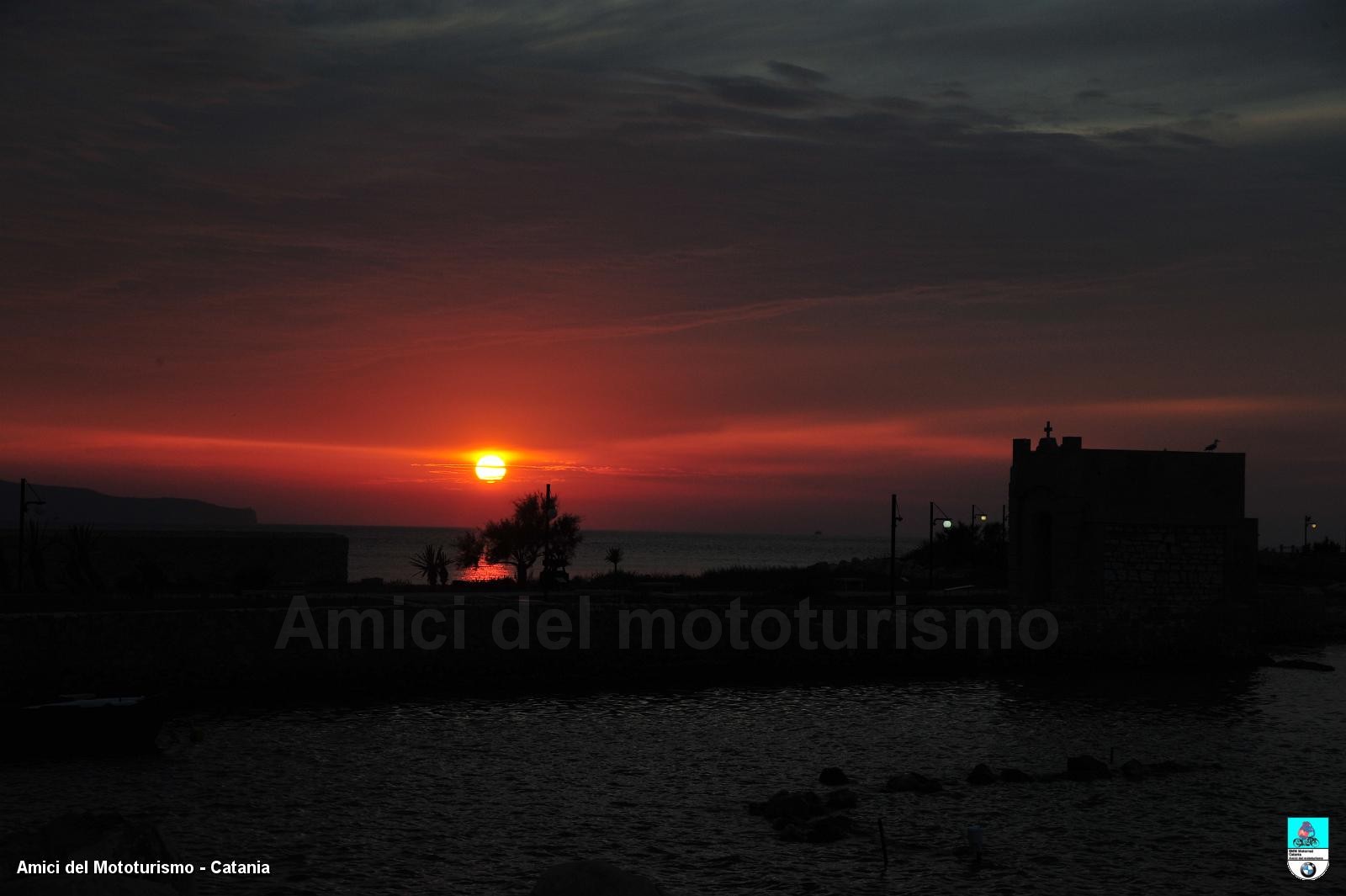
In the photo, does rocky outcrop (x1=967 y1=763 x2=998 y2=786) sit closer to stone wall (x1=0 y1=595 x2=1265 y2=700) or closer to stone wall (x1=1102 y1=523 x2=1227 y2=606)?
stone wall (x1=0 y1=595 x2=1265 y2=700)

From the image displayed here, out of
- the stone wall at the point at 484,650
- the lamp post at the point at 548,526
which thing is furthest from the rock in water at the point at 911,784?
the lamp post at the point at 548,526

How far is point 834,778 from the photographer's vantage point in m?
22.2

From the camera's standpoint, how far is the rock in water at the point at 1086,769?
22953mm

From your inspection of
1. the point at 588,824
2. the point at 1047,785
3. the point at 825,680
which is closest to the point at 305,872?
the point at 588,824

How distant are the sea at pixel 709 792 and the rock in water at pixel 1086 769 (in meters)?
0.51

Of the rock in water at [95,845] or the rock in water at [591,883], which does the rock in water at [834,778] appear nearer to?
the rock in water at [591,883]

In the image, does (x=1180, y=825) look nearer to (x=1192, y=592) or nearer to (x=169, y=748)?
(x=169, y=748)

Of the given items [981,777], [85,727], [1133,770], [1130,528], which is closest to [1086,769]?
[1133,770]

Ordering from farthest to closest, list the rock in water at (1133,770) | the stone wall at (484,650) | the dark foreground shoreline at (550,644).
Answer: the dark foreground shoreline at (550,644) < the stone wall at (484,650) < the rock in water at (1133,770)

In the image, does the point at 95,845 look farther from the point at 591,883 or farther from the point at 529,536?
the point at 529,536

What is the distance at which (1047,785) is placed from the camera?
73.5 feet

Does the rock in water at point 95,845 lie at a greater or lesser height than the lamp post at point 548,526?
lesser

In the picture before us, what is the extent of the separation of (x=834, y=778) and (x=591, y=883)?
12.4 meters

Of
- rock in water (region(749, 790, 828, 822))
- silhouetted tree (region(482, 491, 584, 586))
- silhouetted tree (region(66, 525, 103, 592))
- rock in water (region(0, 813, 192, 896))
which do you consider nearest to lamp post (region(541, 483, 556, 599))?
silhouetted tree (region(482, 491, 584, 586))
